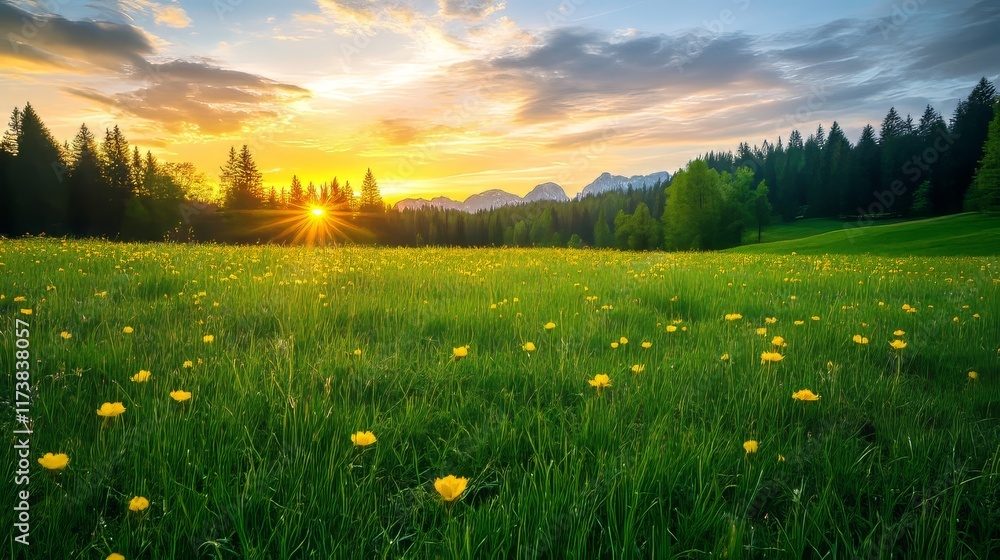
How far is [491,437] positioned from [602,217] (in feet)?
313

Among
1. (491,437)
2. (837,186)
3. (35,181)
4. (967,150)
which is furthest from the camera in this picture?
(837,186)

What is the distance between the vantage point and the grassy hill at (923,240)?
34469 millimetres

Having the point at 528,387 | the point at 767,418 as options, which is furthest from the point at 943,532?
the point at 528,387

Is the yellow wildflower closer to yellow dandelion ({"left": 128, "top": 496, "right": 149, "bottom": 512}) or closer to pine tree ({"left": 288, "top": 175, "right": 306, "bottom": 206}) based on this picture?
yellow dandelion ({"left": 128, "top": 496, "right": 149, "bottom": 512})

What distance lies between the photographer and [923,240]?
1550 inches

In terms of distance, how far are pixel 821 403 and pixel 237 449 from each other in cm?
308

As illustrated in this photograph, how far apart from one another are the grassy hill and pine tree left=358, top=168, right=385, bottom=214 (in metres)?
69.3

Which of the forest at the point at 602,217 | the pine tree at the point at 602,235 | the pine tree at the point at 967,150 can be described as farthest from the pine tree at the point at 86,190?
the pine tree at the point at 967,150

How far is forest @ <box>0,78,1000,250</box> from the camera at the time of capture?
42.4 meters

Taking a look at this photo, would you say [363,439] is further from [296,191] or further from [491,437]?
[296,191]

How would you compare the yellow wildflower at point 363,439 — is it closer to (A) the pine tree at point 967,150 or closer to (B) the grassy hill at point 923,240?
(B) the grassy hill at point 923,240

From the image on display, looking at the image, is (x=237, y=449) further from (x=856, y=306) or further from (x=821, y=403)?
(x=856, y=306)

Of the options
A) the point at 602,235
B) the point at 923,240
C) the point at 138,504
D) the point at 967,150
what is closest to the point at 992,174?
the point at 923,240

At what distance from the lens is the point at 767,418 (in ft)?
8.36
